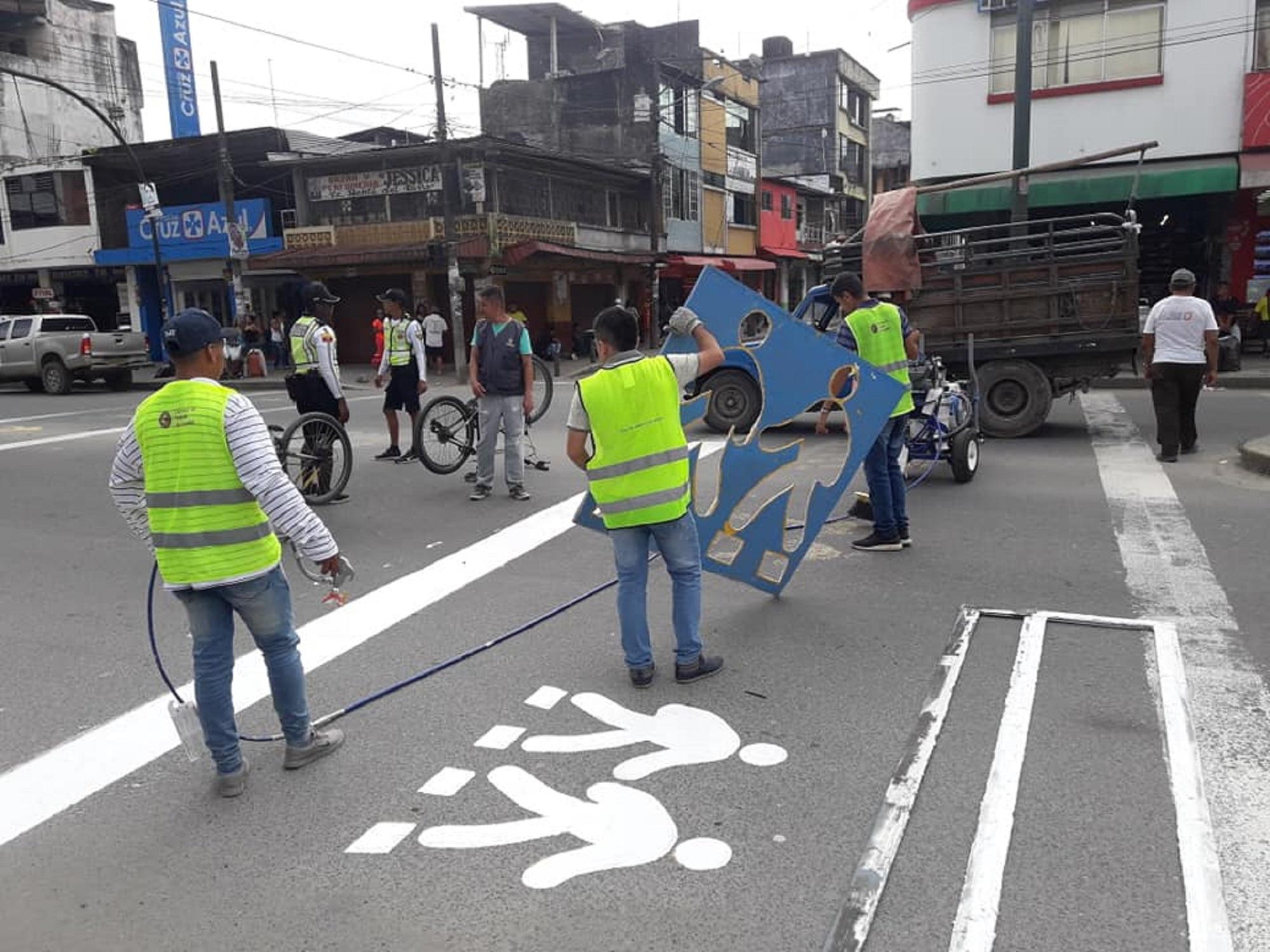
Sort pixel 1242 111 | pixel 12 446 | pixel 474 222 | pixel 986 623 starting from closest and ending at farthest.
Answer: pixel 986 623 < pixel 12 446 < pixel 1242 111 < pixel 474 222

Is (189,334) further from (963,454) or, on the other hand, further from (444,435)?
(963,454)

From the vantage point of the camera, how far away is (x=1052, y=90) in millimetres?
18812

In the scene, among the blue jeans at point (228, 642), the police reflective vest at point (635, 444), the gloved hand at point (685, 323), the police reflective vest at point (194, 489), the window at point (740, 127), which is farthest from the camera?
the window at point (740, 127)

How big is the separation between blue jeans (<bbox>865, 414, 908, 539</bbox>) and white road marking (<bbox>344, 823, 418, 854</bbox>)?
3.89 meters

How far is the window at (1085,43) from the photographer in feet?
59.6

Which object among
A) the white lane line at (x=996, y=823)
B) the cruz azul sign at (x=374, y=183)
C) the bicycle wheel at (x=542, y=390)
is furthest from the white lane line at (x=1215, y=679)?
the cruz azul sign at (x=374, y=183)

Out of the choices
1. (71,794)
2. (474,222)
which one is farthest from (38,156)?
(71,794)

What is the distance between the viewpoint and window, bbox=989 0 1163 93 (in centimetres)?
1817

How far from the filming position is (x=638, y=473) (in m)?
4.20

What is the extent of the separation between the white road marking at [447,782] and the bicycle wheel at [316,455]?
5149mm

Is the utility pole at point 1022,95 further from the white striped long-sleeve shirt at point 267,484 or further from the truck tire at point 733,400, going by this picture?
the white striped long-sleeve shirt at point 267,484

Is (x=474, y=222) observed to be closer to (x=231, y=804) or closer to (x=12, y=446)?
(x=12, y=446)

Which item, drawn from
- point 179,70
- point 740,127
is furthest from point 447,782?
point 740,127

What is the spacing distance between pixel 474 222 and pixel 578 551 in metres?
21.1
